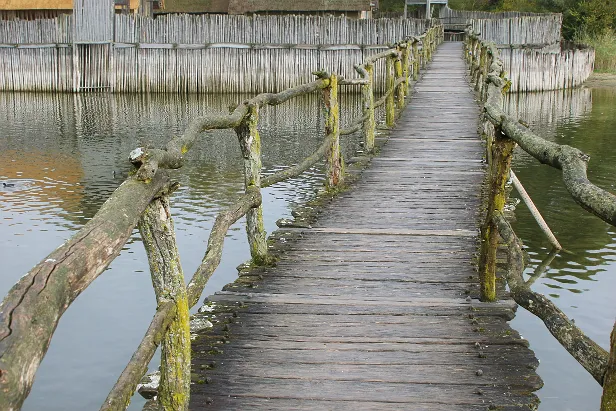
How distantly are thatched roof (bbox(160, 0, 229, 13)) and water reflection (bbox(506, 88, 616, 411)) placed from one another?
71.6 ft

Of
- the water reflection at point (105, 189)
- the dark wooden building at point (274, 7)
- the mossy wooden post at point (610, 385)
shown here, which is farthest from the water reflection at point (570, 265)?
the dark wooden building at point (274, 7)

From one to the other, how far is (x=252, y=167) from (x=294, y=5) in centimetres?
3477

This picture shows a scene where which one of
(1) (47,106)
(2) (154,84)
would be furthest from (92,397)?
(2) (154,84)

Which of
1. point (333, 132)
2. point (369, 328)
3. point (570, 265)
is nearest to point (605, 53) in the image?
point (570, 265)

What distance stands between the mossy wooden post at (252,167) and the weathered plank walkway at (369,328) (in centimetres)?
19

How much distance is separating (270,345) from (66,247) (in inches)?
89.8

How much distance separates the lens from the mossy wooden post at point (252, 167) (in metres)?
6.21

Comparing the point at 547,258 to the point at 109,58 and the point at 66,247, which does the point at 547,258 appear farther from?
the point at 109,58

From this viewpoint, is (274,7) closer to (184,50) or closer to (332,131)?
(184,50)

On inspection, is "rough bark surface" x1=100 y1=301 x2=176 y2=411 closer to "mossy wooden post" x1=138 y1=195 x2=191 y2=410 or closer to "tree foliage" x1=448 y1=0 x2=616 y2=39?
"mossy wooden post" x1=138 y1=195 x2=191 y2=410

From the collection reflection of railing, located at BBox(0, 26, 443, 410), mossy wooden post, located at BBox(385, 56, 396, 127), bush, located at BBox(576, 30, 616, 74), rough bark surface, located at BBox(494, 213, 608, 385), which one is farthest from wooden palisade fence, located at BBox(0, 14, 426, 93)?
rough bark surface, located at BBox(494, 213, 608, 385)

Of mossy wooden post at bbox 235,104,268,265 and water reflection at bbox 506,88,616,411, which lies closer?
mossy wooden post at bbox 235,104,268,265

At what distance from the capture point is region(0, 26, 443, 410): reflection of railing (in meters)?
2.17

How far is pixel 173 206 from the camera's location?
14.5m
